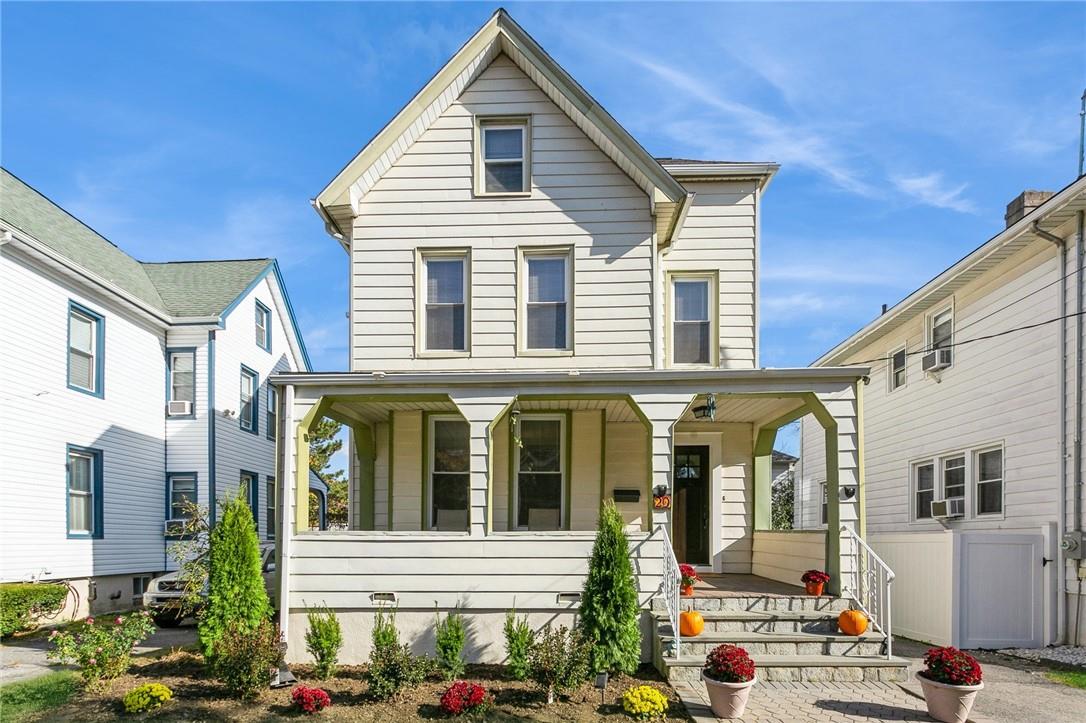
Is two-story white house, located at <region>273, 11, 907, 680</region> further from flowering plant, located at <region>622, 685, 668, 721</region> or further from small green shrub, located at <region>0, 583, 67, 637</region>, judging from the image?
small green shrub, located at <region>0, 583, 67, 637</region>

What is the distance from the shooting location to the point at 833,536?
920 cm

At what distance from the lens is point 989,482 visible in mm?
12523

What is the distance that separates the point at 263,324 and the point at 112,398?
18.9ft

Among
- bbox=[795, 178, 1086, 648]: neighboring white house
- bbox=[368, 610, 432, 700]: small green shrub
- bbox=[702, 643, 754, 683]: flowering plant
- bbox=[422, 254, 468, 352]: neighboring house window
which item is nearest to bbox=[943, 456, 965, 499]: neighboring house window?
bbox=[795, 178, 1086, 648]: neighboring white house

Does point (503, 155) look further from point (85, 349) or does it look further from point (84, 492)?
point (84, 492)

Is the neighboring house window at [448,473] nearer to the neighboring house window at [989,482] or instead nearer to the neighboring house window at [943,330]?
the neighboring house window at [989,482]

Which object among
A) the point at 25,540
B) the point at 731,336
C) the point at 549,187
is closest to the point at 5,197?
the point at 25,540

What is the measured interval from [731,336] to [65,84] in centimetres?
1143

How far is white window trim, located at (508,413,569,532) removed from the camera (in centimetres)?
1109

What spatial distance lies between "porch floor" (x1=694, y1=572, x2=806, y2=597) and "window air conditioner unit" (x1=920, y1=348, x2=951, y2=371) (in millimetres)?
5893

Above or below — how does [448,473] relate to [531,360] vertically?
below

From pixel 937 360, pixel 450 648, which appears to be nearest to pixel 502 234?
pixel 450 648

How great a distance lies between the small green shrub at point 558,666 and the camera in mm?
7453

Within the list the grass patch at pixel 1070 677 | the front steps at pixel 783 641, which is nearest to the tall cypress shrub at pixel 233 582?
the front steps at pixel 783 641
